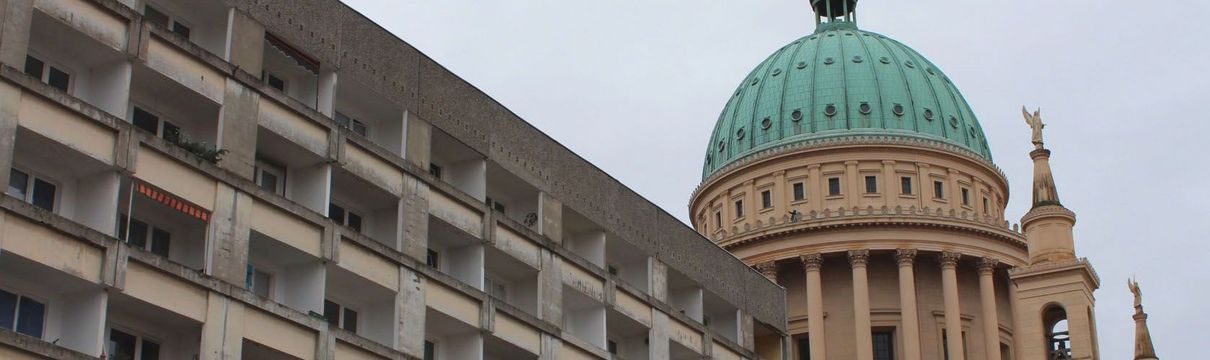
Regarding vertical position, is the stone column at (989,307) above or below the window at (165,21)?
above

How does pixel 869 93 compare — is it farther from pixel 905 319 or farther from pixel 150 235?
pixel 150 235

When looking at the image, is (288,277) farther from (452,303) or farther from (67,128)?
(67,128)

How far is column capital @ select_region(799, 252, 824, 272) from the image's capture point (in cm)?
11500

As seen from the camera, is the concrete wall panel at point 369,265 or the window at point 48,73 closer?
the window at point 48,73

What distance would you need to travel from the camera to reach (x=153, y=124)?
4131 centimetres

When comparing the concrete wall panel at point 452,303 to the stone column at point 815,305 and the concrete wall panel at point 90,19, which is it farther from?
the stone column at point 815,305

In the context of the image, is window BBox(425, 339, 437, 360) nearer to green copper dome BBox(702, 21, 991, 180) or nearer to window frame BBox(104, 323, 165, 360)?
window frame BBox(104, 323, 165, 360)

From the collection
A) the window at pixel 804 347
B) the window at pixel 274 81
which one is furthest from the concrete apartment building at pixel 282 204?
the window at pixel 804 347

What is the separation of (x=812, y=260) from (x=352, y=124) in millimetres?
A: 70242

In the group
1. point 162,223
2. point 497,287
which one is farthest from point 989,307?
point 162,223

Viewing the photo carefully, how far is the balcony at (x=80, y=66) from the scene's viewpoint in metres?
38.4

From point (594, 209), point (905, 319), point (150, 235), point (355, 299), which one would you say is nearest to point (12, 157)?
point (150, 235)

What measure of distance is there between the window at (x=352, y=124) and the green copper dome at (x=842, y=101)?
72828 mm

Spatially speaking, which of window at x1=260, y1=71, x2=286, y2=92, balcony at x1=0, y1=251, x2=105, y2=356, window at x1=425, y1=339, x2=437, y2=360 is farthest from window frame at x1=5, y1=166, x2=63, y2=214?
window at x1=425, y1=339, x2=437, y2=360
